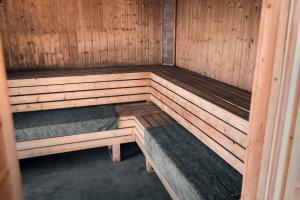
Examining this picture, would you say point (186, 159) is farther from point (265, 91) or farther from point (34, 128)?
point (34, 128)

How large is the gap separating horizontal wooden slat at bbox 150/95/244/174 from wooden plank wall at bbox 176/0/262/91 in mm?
723

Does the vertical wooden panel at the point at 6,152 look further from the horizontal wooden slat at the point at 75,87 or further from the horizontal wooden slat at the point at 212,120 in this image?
the horizontal wooden slat at the point at 75,87

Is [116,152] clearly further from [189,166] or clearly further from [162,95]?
[189,166]

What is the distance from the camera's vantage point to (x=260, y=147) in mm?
1107

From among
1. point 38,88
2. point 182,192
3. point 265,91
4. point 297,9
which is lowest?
point 182,192

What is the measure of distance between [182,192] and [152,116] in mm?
1527

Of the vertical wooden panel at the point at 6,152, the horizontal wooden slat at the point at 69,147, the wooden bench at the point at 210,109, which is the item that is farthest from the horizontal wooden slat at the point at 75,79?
the vertical wooden panel at the point at 6,152

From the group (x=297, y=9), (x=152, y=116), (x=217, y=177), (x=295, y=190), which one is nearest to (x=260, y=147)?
(x=295, y=190)

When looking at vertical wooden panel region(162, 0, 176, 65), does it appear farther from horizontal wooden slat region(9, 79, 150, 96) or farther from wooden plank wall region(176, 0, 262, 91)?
horizontal wooden slat region(9, 79, 150, 96)

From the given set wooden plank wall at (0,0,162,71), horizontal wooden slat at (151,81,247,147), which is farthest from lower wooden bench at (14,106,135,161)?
wooden plank wall at (0,0,162,71)

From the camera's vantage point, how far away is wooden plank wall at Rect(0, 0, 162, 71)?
→ 402 centimetres

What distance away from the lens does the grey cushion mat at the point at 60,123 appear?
335 centimetres

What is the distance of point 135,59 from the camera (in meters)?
4.68

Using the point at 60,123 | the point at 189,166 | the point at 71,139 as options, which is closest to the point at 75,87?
the point at 60,123
